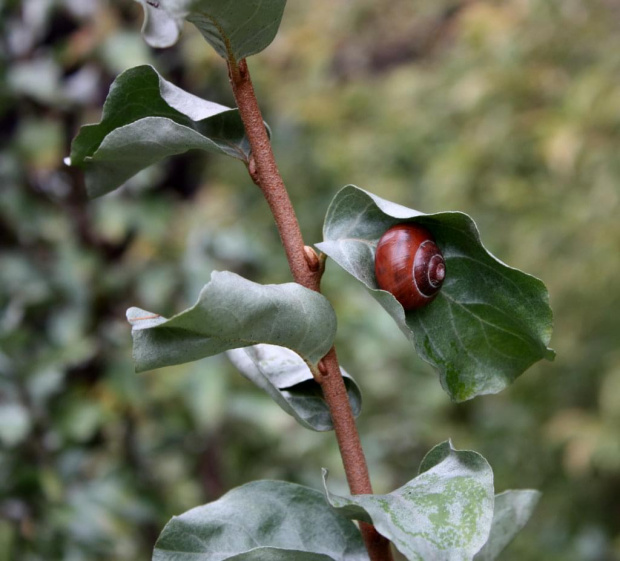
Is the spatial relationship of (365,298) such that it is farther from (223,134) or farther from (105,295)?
(223,134)

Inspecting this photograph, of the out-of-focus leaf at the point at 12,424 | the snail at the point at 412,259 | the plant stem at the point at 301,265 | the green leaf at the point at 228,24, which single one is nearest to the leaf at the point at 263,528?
the plant stem at the point at 301,265

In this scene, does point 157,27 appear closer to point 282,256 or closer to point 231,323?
point 231,323

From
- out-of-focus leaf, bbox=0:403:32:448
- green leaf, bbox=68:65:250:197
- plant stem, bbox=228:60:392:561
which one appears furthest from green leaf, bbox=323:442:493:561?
out-of-focus leaf, bbox=0:403:32:448

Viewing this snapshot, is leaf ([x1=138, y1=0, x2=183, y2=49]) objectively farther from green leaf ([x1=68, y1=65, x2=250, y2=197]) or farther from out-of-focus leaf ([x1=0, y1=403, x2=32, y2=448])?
out-of-focus leaf ([x1=0, y1=403, x2=32, y2=448])

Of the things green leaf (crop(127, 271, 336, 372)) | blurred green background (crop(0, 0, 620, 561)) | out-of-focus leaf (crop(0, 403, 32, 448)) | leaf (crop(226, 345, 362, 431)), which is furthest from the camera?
blurred green background (crop(0, 0, 620, 561))

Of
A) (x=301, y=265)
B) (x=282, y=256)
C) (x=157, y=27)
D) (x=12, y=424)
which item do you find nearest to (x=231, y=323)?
(x=301, y=265)

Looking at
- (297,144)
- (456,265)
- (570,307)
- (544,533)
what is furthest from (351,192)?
(297,144)
